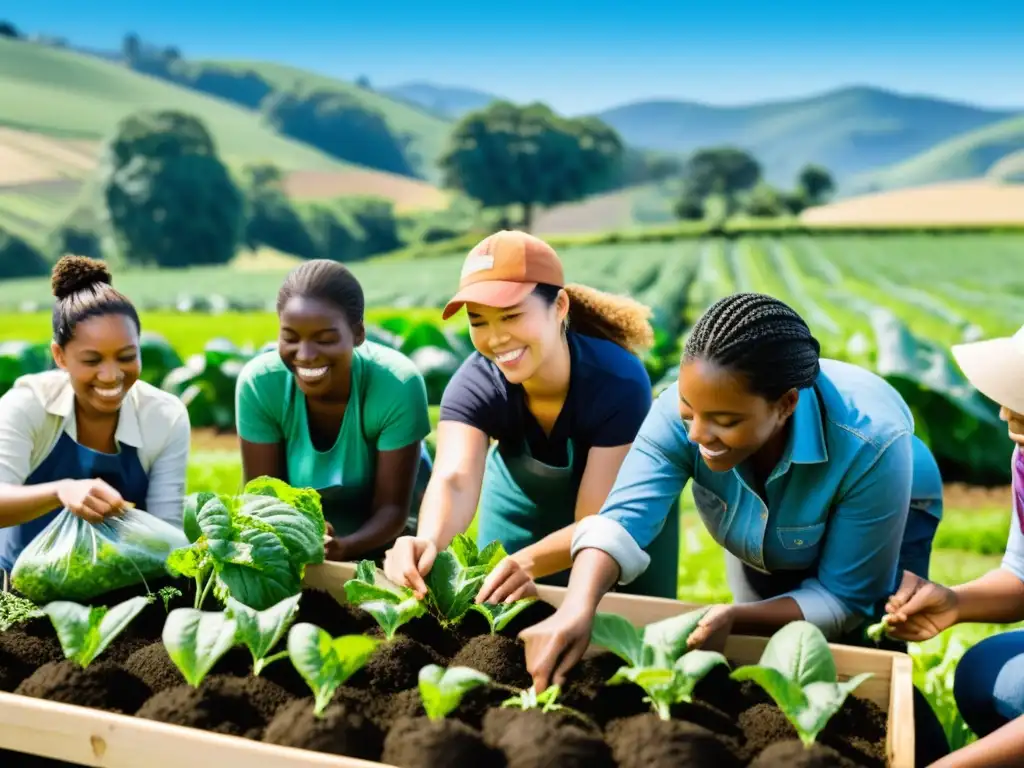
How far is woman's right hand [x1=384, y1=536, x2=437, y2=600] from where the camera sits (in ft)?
7.77

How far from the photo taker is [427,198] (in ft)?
199

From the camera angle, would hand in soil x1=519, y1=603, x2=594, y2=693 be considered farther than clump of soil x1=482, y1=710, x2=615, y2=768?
Yes

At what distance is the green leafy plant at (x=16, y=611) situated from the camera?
2.37m

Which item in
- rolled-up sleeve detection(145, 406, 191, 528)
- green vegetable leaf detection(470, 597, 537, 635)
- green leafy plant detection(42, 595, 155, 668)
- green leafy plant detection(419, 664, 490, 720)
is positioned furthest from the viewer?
rolled-up sleeve detection(145, 406, 191, 528)

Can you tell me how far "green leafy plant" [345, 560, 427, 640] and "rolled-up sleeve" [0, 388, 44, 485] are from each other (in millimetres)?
964

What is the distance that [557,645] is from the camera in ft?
6.81

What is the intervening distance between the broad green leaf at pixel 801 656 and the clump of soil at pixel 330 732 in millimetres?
710

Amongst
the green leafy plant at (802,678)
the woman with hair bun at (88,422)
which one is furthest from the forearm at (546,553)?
the woman with hair bun at (88,422)

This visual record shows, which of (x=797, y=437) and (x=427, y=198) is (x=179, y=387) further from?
(x=427, y=198)

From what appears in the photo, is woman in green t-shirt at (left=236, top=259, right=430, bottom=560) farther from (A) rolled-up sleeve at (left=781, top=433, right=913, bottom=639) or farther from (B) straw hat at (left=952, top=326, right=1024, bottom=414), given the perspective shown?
(B) straw hat at (left=952, top=326, right=1024, bottom=414)

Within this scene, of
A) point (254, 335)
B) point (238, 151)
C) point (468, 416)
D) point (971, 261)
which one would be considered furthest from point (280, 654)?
point (238, 151)

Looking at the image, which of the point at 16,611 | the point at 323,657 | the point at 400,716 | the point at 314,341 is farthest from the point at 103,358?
the point at 400,716

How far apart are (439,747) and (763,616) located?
822 millimetres

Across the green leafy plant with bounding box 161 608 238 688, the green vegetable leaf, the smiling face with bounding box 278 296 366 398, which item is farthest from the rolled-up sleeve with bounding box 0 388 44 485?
the green vegetable leaf
